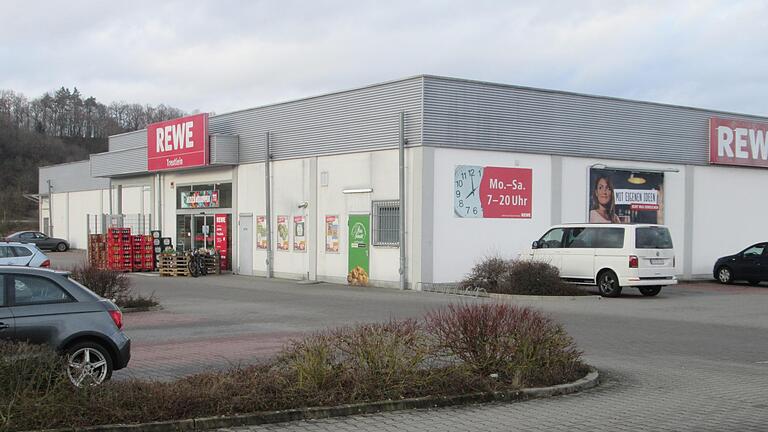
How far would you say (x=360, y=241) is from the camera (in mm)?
26969

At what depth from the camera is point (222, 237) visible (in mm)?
34031

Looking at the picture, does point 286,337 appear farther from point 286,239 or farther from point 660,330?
point 286,239

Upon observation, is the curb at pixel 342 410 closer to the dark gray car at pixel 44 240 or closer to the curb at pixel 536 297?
the curb at pixel 536 297

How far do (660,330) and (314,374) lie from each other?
380 inches

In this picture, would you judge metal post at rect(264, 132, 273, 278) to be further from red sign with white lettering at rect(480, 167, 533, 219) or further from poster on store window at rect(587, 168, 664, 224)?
poster on store window at rect(587, 168, 664, 224)

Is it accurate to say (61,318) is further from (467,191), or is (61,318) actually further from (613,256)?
(467,191)

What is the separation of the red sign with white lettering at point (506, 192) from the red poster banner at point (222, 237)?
41.2 feet

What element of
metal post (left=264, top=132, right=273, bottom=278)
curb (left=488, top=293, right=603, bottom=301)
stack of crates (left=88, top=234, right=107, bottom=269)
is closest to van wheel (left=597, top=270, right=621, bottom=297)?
curb (left=488, top=293, right=603, bottom=301)

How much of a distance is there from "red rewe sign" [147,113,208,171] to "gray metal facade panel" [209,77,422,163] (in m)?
1.21

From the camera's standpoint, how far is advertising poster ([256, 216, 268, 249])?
103 feet

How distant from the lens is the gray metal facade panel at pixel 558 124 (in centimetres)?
2533

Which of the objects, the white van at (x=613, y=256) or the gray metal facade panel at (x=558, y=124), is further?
the gray metal facade panel at (x=558, y=124)

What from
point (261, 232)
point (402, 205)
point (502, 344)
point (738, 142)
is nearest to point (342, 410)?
point (502, 344)

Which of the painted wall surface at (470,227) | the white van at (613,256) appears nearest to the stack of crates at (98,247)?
the painted wall surface at (470,227)
